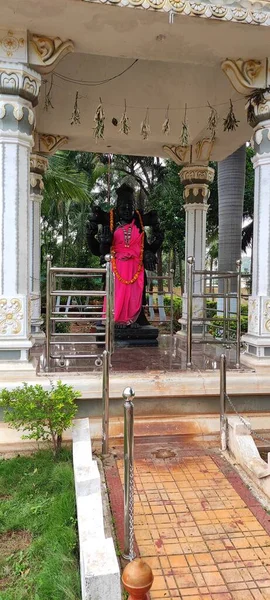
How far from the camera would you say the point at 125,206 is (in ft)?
24.4

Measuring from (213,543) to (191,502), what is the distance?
0.50m

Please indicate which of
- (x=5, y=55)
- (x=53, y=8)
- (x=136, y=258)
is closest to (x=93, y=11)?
(x=53, y=8)

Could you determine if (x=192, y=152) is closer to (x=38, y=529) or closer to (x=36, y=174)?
(x=36, y=174)

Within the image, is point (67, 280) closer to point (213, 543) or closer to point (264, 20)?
point (264, 20)

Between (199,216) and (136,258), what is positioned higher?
(199,216)

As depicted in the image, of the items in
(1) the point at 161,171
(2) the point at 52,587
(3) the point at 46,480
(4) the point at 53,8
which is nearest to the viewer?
(2) the point at 52,587

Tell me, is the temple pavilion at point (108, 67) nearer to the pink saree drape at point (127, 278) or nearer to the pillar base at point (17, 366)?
the pillar base at point (17, 366)

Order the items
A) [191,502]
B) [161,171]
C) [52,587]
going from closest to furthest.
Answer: [52,587] → [191,502] → [161,171]

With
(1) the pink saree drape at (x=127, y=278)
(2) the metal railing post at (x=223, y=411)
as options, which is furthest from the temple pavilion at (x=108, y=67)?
(1) the pink saree drape at (x=127, y=278)

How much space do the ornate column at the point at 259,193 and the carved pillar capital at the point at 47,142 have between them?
3545 millimetres

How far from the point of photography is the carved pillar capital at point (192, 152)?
8.19m

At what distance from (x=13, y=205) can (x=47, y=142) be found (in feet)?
12.3

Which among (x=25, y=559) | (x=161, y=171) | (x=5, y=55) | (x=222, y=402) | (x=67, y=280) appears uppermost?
(x=161, y=171)

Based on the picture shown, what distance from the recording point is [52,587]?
2439 millimetres
